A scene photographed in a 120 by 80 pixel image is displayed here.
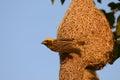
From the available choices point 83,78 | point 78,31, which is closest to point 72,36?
point 78,31

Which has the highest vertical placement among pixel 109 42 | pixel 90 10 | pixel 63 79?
pixel 90 10

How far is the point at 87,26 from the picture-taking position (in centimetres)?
354

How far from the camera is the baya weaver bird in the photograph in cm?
342

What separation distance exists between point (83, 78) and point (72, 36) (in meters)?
0.29

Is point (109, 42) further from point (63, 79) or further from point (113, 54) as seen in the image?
point (63, 79)

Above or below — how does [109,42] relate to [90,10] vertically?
below

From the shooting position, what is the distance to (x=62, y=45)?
3.41 metres

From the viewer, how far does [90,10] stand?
362 cm

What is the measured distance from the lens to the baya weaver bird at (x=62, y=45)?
3420 mm

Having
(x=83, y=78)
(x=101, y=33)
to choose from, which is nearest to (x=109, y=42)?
(x=101, y=33)

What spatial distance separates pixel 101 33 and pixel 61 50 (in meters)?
0.30

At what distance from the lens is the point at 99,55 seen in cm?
352

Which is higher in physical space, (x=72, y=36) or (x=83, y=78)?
(x=72, y=36)

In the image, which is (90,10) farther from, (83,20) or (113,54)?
(113,54)
